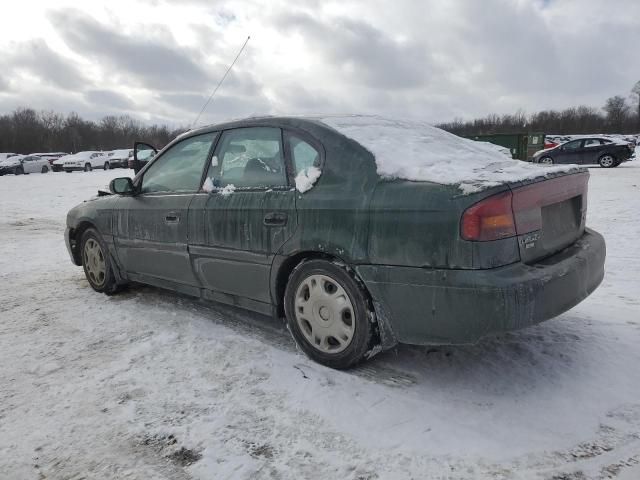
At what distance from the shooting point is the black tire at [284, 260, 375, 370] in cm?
278

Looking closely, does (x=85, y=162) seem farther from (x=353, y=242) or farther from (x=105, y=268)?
(x=353, y=242)

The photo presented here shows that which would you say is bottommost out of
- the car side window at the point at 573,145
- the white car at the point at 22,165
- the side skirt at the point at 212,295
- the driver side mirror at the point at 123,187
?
the side skirt at the point at 212,295

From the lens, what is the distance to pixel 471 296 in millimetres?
2398

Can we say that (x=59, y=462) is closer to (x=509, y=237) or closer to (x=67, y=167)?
(x=509, y=237)

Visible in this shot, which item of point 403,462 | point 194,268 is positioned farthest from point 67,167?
point 403,462

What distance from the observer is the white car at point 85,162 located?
35031 millimetres

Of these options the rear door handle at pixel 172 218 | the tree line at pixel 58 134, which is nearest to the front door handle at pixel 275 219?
the rear door handle at pixel 172 218

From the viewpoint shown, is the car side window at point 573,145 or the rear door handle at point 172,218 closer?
the rear door handle at point 172,218

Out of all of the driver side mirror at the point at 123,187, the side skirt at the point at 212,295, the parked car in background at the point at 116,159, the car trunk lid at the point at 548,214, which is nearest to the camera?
the car trunk lid at the point at 548,214

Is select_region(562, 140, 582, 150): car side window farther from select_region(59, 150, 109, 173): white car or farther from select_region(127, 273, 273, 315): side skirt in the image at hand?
select_region(59, 150, 109, 173): white car

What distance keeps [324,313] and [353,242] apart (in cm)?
50

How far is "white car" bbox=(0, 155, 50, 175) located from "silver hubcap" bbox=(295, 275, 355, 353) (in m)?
36.3

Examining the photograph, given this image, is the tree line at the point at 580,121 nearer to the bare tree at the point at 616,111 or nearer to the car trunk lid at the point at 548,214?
the bare tree at the point at 616,111

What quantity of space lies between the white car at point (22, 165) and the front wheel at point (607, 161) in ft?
112
